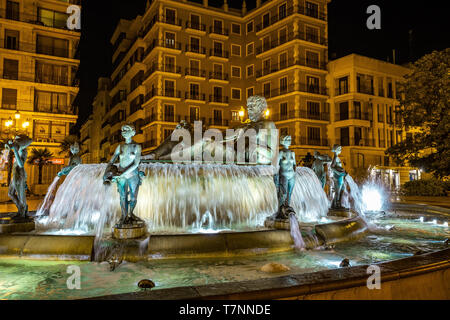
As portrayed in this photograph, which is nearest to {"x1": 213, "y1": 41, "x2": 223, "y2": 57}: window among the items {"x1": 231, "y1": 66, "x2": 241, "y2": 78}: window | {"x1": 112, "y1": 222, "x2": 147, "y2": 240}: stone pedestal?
{"x1": 231, "y1": 66, "x2": 241, "y2": 78}: window

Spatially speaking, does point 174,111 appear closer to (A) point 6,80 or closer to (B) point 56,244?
(A) point 6,80

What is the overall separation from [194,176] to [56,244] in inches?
110

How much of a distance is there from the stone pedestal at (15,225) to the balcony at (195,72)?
36565 mm

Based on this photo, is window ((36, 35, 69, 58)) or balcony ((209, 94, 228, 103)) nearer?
window ((36, 35, 69, 58))

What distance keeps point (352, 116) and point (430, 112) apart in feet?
61.8

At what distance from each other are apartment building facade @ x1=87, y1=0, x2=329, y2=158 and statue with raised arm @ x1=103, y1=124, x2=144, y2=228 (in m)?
33.9

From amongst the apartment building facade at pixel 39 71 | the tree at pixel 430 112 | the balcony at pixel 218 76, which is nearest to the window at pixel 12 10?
the apartment building facade at pixel 39 71

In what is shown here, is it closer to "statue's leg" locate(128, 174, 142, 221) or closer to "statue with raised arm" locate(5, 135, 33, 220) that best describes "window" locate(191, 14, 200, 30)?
"statue with raised arm" locate(5, 135, 33, 220)

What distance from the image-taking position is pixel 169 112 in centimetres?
3966

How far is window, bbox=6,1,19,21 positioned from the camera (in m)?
32.4

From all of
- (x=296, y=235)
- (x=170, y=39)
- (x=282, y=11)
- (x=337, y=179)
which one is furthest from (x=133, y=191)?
(x=282, y=11)

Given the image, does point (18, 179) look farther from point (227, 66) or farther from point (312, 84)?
point (227, 66)

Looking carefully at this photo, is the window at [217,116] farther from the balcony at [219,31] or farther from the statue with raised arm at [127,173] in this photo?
the statue with raised arm at [127,173]

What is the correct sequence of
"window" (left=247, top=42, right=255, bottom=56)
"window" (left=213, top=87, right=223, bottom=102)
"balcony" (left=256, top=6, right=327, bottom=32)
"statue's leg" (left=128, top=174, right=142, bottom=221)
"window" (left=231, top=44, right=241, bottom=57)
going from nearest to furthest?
1. "statue's leg" (left=128, top=174, right=142, bottom=221)
2. "balcony" (left=256, top=6, right=327, bottom=32)
3. "window" (left=213, top=87, right=223, bottom=102)
4. "window" (left=247, top=42, right=255, bottom=56)
5. "window" (left=231, top=44, right=241, bottom=57)
